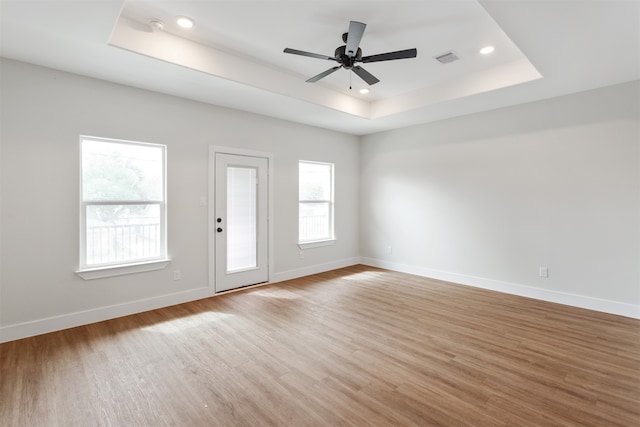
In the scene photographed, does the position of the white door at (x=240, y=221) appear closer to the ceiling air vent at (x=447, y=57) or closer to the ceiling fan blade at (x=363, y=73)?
the ceiling fan blade at (x=363, y=73)

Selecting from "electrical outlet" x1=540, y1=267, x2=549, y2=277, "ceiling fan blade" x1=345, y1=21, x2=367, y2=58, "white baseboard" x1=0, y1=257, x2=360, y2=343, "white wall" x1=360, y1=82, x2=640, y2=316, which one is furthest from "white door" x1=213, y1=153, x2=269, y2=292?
"electrical outlet" x1=540, y1=267, x2=549, y2=277

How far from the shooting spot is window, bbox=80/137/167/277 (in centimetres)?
346

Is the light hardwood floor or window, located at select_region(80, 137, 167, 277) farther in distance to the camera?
window, located at select_region(80, 137, 167, 277)

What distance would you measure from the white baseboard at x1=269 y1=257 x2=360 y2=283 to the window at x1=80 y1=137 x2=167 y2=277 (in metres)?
1.89

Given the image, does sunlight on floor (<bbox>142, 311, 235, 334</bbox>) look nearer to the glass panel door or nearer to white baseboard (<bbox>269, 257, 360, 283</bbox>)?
the glass panel door

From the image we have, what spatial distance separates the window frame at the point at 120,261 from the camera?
3379mm

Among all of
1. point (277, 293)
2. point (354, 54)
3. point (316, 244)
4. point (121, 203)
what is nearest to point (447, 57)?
point (354, 54)

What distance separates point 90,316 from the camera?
338cm

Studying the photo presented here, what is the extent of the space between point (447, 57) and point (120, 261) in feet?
14.9

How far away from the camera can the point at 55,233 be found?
127 inches

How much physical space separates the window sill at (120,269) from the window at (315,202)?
235 centimetres

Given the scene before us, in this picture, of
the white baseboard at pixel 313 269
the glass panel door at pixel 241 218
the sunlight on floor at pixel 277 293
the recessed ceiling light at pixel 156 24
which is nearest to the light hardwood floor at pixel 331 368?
the sunlight on floor at pixel 277 293

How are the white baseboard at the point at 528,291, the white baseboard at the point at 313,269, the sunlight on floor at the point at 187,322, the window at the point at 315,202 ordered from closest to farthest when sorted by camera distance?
the sunlight on floor at the point at 187,322 < the white baseboard at the point at 528,291 < the white baseboard at the point at 313,269 < the window at the point at 315,202

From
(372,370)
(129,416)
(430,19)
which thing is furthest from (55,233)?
(430,19)
